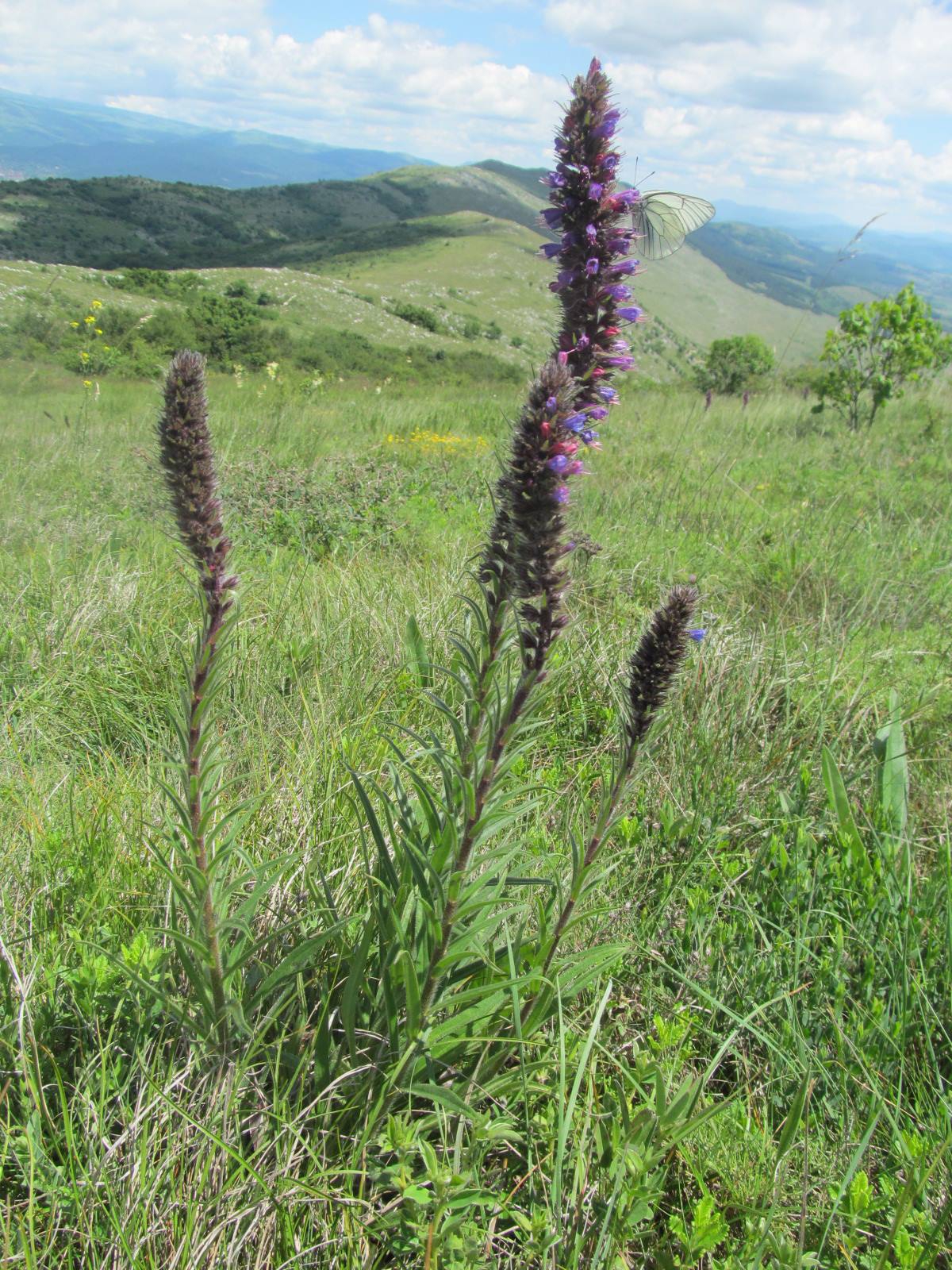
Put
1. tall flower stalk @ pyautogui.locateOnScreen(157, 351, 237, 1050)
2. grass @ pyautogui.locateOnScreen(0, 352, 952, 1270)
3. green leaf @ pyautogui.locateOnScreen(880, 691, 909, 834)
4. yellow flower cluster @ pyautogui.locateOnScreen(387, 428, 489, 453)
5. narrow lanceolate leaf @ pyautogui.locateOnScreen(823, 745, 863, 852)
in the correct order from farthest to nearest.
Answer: yellow flower cluster @ pyautogui.locateOnScreen(387, 428, 489, 453)
green leaf @ pyautogui.locateOnScreen(880, 691, 909, 834)
narrow lanceolate leaf @ pyautogui.locateOnScreen(823, 745, 863, 852)
grass @ pyautogui.locateOnScreen(0, 352, 952, 1270)
tall flower stalk @ pyautogui.locateOnScreen(157, 351, 237, 1050)

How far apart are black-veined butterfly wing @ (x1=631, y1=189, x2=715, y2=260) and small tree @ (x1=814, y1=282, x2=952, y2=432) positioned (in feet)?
33.5

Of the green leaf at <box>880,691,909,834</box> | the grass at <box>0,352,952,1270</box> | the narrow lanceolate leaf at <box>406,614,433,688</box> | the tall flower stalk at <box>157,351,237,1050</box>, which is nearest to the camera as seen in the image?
the tall flower stalk at <box>157,351,237,1050</box>

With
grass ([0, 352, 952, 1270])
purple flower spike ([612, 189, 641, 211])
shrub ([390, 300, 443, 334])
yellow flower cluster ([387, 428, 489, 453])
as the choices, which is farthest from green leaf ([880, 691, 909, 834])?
shrub ([390, 300, 443, 334])

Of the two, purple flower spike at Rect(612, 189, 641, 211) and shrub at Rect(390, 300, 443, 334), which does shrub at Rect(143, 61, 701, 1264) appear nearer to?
purple flower spike at Rect(612, 189, 641, 211)

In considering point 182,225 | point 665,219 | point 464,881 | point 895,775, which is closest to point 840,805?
point 895,775

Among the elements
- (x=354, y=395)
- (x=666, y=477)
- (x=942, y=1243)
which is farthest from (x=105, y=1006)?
(x=354, y=395)

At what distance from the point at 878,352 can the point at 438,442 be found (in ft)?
26.7

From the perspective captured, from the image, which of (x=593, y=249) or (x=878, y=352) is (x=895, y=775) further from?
(x=878, y=352)

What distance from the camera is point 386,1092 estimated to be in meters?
1.69

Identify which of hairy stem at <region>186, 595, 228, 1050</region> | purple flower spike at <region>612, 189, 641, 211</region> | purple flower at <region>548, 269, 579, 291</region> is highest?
purple flower spike at <region>612, 189, 641, 211</region>

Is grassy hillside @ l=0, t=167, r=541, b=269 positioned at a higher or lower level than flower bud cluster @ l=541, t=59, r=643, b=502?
higher

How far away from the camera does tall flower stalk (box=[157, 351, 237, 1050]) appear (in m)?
1.41

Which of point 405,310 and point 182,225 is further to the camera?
point 182,225

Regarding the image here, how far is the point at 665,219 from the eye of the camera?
8.42 ft
